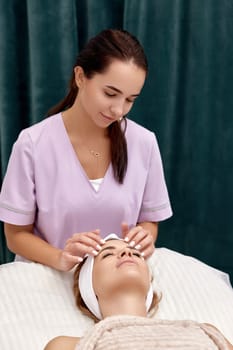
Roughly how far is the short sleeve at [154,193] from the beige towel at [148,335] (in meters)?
0.49

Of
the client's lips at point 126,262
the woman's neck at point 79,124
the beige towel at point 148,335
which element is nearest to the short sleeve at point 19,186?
the woman's neck at point 79,124

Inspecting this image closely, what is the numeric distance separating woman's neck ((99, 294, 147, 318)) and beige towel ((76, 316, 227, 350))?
0.28 feet

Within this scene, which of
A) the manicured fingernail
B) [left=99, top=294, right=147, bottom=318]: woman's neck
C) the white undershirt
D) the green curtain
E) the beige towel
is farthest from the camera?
the green curtain

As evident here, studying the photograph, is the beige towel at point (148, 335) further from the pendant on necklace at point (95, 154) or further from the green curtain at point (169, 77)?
the green curtain at point (169, 77)

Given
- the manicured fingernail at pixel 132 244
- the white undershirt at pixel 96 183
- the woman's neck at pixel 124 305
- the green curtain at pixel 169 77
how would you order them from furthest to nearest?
1. the green curtain at pixel 169 77
2. the white undershirt at pixel 96 183
3. the manicured fingernail at pixel 132 244
4. the woman's neck at pixel 124 305

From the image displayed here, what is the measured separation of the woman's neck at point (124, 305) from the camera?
4.35 feet

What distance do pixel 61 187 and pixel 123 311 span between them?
1.34 ft

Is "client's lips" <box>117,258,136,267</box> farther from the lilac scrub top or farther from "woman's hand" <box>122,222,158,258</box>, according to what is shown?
the lilac scrub top

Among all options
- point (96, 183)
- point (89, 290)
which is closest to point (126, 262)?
point (89, 290)

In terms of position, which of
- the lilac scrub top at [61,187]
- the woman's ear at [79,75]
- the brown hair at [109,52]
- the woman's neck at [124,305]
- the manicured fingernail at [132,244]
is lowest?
the woman's neck at [124,305]

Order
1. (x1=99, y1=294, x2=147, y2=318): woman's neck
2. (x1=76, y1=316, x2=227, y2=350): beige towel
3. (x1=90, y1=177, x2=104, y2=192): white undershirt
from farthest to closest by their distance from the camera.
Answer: (x1=90, y1=177, x2=104, y2=192): white undershirt → (x1=99, y1=294, x2=147, y2=318): woman's neck → (x1=76, y1=316, x2=227, y2=350): beige towel

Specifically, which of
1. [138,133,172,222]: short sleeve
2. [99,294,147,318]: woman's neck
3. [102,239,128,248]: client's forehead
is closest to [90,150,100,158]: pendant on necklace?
[138,133,172,222]: short sleeve

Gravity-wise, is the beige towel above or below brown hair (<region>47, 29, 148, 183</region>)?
below

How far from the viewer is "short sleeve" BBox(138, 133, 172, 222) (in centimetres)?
163
